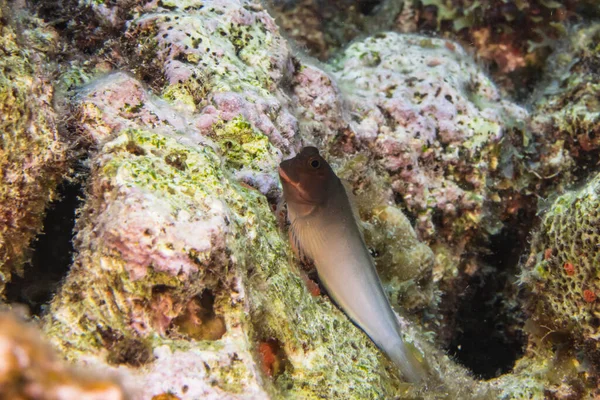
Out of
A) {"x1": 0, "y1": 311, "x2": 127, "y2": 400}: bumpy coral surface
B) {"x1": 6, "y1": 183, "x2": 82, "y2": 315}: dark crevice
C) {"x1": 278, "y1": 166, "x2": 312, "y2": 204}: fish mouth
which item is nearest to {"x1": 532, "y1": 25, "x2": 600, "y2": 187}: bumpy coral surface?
{"x1": 278, "y1": 166, "x2": 312, "y2": 204}: fish mouth

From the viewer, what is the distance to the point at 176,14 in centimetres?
341

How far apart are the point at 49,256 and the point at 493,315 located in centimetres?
491

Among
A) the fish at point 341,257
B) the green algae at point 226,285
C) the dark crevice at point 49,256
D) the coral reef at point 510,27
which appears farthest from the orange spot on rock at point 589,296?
the coral reef at point 510,27

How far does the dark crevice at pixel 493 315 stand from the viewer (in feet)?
16.8

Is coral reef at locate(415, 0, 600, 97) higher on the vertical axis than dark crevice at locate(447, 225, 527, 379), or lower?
higher

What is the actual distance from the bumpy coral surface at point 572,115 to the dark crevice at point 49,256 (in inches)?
194

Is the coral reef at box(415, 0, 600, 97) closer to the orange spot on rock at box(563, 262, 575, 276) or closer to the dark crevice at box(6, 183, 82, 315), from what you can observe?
the orange spot on rock at box(563, 262, 575, 276)

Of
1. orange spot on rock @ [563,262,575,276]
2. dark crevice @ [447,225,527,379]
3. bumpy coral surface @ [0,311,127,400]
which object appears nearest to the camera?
bumpy coral surface @ [0,311,127,400]

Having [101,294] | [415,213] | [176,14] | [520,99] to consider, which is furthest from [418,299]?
[520,99]

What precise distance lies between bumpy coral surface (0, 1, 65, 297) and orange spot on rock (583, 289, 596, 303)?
12.8 ft

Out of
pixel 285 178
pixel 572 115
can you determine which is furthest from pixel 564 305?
pixel 285 178

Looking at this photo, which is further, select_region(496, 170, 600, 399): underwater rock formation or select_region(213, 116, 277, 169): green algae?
select_region(496, 170, 600, 399): underwater rock formation

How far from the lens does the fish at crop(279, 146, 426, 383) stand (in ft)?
9.37

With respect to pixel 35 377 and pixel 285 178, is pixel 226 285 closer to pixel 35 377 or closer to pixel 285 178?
pixel 285 178
